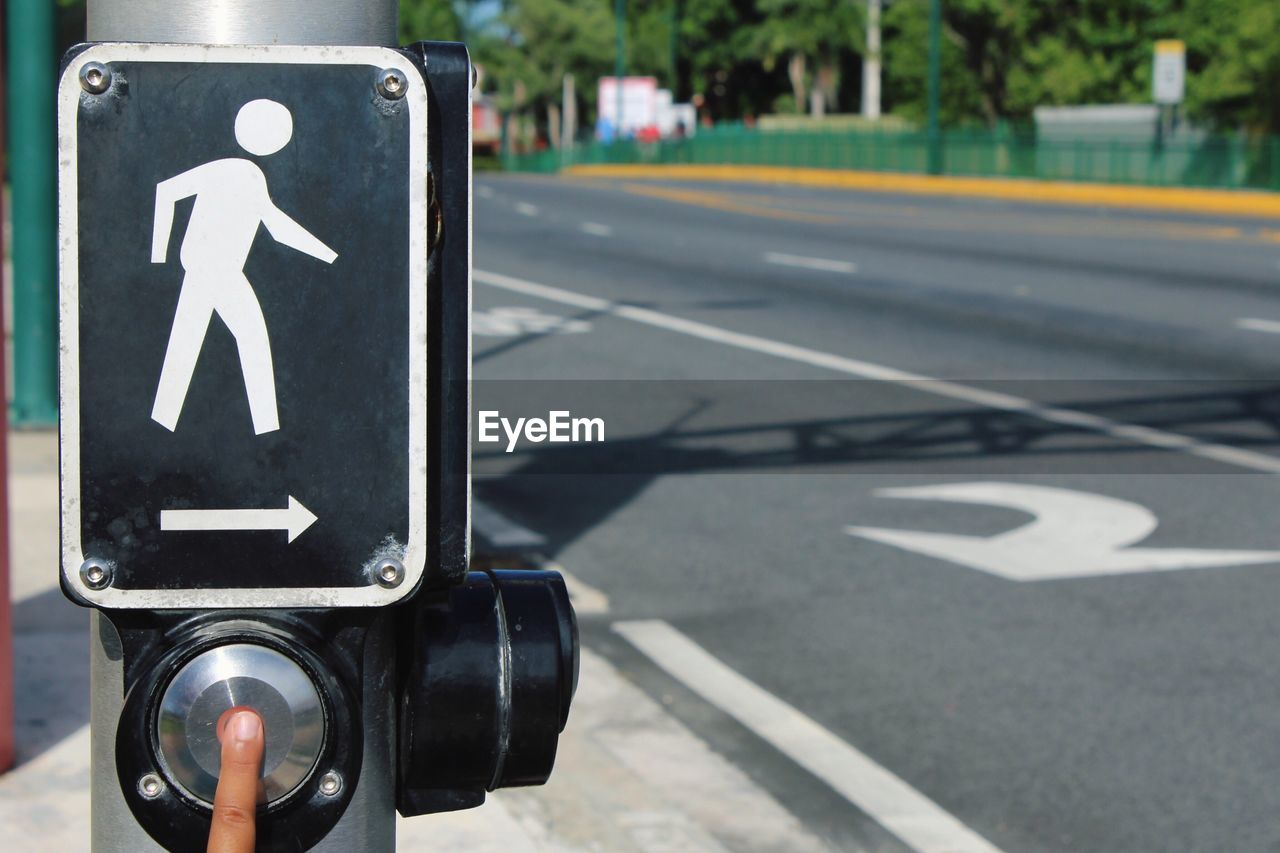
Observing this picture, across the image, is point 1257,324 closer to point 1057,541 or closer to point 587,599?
point 1057,541

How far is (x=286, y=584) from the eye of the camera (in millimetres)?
1348

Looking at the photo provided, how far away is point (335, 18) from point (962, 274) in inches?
710

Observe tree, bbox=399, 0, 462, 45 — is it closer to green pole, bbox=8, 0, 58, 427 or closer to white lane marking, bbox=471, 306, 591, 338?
white lane marking, bbox=471, 306, 591, 338

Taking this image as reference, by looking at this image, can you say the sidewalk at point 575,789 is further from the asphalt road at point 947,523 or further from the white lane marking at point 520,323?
the white lane marking at point 520,323

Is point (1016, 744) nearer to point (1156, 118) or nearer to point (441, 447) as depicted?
point (441, 447)

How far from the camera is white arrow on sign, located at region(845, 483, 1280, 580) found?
22.4 ft

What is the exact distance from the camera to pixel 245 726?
132 centimetres

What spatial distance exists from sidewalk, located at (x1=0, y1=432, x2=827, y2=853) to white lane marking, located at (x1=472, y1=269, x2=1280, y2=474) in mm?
4499

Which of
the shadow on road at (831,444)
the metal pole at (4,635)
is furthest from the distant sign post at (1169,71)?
the metal pole at (4,635)

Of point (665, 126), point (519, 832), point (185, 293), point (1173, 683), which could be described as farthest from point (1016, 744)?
point (665, 126)

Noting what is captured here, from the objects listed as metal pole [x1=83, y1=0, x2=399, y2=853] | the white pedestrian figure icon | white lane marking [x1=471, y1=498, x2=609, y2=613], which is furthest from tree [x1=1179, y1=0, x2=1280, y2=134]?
the white pedestrian figure icon

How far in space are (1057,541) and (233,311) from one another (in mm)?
6251

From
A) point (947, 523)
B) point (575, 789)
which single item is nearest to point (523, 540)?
point (947, 523)

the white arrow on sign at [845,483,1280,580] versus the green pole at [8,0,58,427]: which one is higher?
the green pole at [8,0,58,427]
